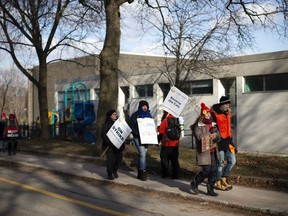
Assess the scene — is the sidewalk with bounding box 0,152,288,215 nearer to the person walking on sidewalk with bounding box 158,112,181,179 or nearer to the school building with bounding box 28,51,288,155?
the person walking on sidewalk with bounding box 158,112,181,179

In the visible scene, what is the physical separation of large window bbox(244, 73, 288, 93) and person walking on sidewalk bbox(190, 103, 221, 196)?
15.9m

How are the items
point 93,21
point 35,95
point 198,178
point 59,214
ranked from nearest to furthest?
1. point 59,214
2. point 198,178
3. point 93,21
4. point 35,95

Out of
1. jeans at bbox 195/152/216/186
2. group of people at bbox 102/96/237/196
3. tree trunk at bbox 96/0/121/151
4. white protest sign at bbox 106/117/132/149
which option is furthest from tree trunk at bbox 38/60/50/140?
jeans at bbox 195/152/216/186

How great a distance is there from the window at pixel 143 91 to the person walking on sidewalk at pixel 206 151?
77.0 feet

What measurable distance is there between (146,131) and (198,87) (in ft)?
61.0

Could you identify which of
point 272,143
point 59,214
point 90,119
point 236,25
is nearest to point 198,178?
point 59,214

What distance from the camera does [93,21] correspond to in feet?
75.4

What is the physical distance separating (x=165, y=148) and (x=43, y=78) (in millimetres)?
16675

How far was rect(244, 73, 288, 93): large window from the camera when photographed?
23359mm

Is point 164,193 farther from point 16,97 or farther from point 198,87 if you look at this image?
point 16,97

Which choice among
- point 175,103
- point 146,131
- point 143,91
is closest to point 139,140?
point 146,131

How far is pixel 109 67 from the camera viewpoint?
16.0 meters

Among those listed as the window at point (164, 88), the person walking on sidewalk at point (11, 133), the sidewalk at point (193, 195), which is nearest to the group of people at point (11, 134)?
the person walking on sidewalk at point (11, 133)

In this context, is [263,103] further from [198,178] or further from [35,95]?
[35,95]
